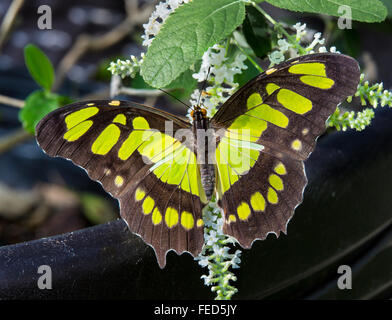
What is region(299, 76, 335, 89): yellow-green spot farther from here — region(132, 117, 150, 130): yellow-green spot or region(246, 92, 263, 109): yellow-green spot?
region(132, 117, 150, 130): yellow-green spot

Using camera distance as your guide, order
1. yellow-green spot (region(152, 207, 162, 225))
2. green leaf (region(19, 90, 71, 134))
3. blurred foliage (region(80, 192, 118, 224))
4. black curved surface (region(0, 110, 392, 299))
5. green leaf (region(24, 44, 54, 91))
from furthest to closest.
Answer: blurred foliage (region(80, 192, 118, 224)), green leaf (region(24, 44, 54, 91)), green leaf (region(19, 90, 71, 134)), yellow-green spot (region(152, 207, 162, 225)), black curved surface (region(0, 110, 392, 299))

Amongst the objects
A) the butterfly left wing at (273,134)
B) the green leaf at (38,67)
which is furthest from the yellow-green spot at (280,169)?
the green leaf at (38,67)

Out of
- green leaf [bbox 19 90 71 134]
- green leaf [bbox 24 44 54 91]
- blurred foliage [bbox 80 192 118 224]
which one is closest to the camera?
green leaf [bbox 19 90 71 134]

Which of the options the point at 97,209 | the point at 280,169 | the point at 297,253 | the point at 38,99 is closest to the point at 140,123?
the point at 280,169

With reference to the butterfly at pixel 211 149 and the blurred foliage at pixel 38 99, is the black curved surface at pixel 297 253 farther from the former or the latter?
the blurred foliage at pixel 38 99

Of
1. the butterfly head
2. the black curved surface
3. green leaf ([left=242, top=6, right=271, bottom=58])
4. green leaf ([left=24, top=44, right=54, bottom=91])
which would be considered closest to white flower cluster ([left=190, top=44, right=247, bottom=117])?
the butterfly head

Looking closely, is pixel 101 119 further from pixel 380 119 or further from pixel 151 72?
pixel 380 119

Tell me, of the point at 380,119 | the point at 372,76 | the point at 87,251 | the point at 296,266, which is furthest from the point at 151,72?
the point at 372,76
